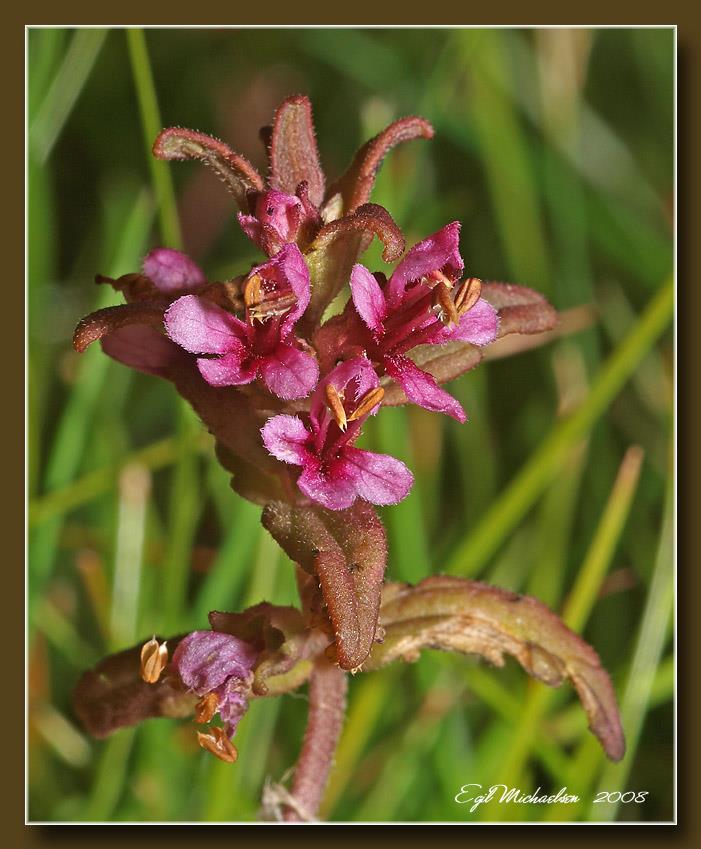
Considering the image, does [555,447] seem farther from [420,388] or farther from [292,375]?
→ [292,375]

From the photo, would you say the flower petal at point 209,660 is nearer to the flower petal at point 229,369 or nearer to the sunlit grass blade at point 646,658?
the flower petal at point 229,369

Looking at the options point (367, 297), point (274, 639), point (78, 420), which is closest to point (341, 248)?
point (367, 297)

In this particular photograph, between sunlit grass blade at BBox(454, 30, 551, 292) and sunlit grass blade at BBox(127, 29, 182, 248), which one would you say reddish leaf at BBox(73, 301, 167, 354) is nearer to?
sunlit grass blade at BBox(127, 29, 182, 248)

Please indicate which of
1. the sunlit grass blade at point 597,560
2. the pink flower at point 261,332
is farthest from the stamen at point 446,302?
the sunlit grass blade at point 597,560

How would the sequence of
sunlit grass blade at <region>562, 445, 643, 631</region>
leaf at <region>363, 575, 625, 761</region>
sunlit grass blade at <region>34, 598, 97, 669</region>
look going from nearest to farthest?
leaf at <region>363, 575, 625, 761</region> < sunlit grass blade at <region>562, 445, 643, 631</region> < sunlit grass blade at <region>34, 598, 97, 669</region>

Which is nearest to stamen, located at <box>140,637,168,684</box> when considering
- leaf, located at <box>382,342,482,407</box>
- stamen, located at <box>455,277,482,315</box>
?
leaf, located at <box>382,342,482,407</box>

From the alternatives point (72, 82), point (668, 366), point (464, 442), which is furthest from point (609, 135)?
point (72, 82)
